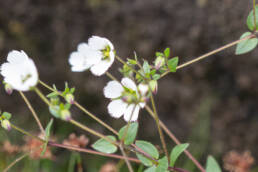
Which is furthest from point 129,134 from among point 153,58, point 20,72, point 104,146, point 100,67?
point 153,58

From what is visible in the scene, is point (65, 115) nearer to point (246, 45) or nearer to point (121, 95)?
point (121, 95)

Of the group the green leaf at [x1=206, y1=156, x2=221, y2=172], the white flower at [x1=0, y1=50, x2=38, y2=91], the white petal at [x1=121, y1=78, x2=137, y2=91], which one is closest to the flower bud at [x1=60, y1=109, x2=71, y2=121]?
the white flower at [x1=0, y1=50, x2=38, y2=91]

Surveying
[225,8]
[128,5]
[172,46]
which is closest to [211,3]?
[225,8]

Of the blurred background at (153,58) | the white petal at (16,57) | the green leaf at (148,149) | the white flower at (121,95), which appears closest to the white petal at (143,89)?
the white flower at (121,95)

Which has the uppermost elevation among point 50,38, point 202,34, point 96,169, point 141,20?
point 50,38

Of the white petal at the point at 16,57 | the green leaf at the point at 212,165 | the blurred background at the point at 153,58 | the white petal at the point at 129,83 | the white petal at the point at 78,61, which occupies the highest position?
the blurred background at the point at 153,58

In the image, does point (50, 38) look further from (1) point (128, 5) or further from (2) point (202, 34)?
(2) point (202, 34)

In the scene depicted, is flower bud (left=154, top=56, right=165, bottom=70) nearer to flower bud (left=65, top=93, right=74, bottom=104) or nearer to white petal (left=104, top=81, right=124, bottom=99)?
white petal (left=104, top=81, right=124, bottom=99)

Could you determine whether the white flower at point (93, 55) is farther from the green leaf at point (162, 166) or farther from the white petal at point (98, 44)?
the green leaf at point (162, 166)
